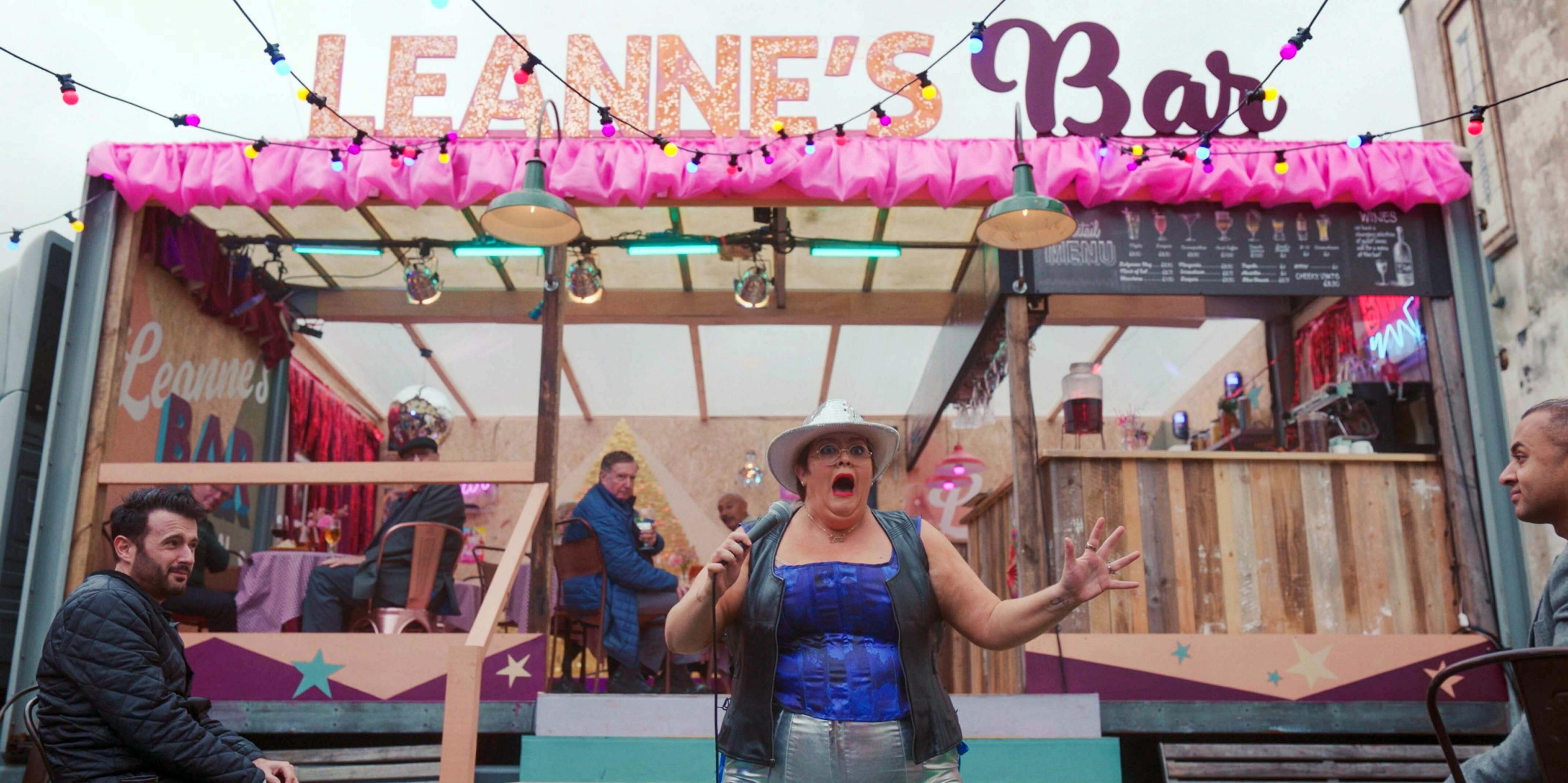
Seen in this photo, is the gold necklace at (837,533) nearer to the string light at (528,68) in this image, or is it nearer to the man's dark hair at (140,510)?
the man's dark hair at (140,510)

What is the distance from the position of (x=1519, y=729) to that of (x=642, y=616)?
486 centimetres

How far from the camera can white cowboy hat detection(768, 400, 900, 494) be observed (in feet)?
9.66

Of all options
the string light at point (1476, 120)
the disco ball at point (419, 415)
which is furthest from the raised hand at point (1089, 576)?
the disco ball at point (419, 415)

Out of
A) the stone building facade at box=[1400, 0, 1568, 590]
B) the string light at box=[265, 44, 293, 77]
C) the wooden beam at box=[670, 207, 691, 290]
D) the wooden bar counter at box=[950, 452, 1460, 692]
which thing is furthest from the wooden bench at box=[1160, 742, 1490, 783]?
the string light at box=[265, 44, 293, 77]

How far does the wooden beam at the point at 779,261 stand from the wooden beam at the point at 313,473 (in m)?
2.53

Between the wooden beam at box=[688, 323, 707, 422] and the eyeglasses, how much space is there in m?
6.96

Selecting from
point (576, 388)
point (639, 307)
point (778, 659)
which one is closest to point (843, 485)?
point (778, 659)

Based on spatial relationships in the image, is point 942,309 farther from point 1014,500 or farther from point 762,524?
point 762,524

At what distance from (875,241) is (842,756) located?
228 inches

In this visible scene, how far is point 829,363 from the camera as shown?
10828 mm

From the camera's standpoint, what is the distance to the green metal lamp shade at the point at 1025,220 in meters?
5.17

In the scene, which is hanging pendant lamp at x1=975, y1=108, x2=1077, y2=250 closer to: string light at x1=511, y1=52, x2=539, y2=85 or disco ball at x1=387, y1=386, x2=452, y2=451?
string light at x1=511, y1=52, x2=539, y2=85

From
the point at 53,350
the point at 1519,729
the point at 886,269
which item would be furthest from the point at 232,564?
the point at 1519,729

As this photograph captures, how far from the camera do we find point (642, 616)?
6602mm
